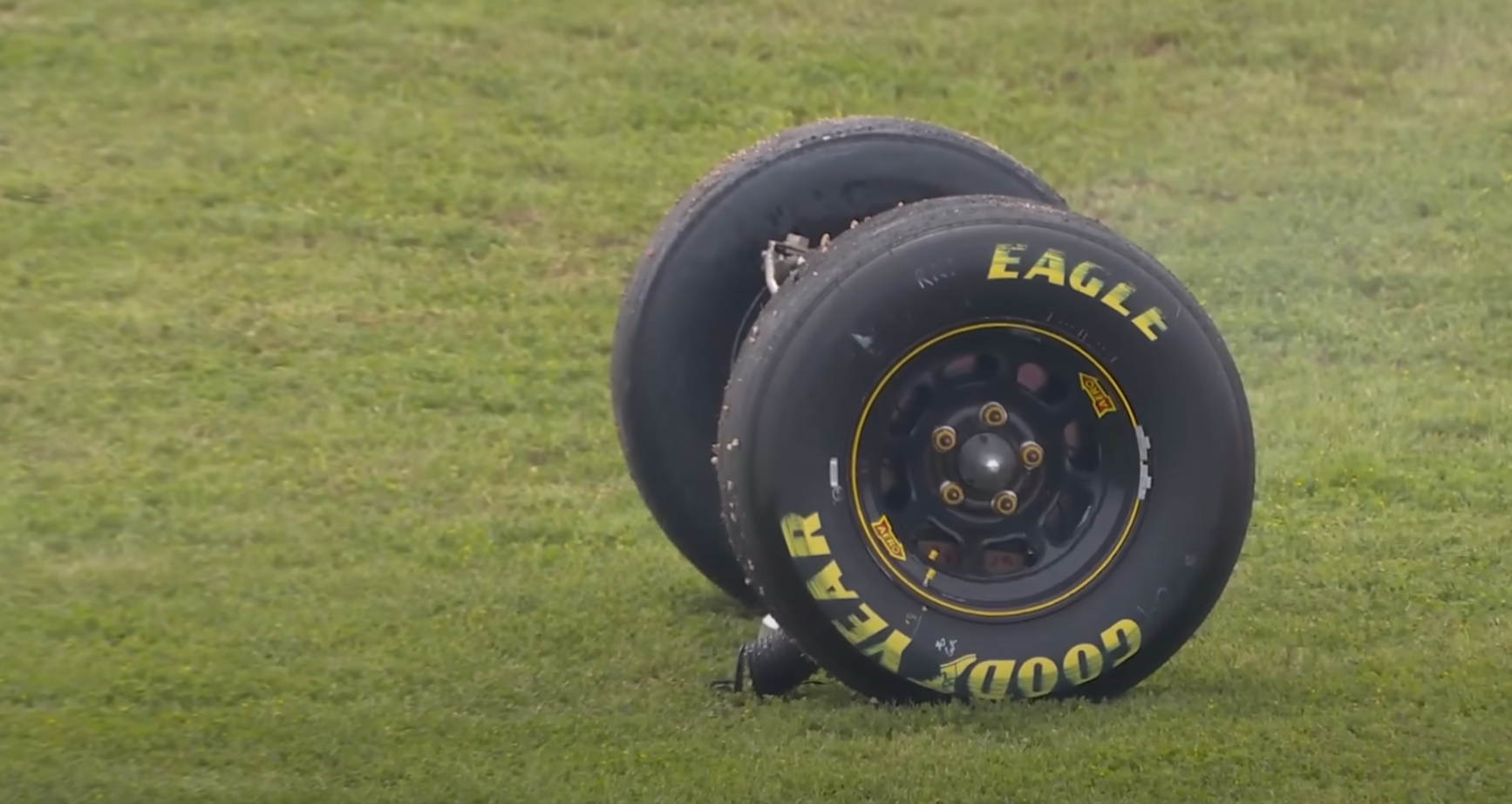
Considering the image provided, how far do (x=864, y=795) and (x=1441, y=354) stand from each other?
553cm

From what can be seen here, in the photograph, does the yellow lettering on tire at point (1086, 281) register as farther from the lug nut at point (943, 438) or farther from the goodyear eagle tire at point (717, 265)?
the goodyear eagle tire at point (717, 265)

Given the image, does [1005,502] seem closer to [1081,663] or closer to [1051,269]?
[1081,663]

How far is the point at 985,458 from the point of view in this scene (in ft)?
16.2

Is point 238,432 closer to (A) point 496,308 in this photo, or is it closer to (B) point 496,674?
(A) point 496,308

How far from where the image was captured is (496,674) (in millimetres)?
5438

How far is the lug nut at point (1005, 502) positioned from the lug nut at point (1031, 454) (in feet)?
0.27

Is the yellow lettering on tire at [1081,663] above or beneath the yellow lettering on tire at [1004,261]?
beneath

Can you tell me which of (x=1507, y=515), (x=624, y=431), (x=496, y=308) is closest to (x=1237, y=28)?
(x=496, y=308)

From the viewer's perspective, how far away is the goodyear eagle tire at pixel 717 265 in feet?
18.9

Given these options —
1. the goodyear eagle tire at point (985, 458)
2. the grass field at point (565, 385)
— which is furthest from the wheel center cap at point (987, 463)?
the grass field at point (565, 385)

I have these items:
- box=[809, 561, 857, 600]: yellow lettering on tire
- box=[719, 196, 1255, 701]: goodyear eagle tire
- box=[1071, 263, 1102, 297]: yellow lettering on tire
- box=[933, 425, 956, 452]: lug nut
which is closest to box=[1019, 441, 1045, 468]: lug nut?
box=[719, 196, 1255, 701]: goodyear eagle tire

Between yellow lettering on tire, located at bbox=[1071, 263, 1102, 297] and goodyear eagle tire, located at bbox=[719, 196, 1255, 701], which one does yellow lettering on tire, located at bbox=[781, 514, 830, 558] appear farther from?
yellow lettering on tire, located at bbox=[1071, 263, 1102, 297]

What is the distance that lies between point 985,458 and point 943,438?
4.5 inches

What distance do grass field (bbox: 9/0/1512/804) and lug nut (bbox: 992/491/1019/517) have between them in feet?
1.62
